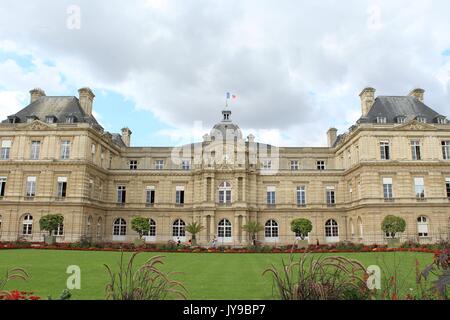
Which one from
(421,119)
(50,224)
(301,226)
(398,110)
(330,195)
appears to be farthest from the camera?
(330,195)

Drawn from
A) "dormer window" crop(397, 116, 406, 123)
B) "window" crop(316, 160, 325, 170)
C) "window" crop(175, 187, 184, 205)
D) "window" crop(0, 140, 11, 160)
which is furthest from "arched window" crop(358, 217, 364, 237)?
"window" crop(0, 140, 11, 160)

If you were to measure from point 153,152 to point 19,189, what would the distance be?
1802cm

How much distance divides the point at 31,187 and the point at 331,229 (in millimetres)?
32638

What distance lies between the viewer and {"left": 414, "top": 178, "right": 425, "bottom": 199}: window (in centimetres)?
3938

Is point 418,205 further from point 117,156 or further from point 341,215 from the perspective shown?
point 117,156

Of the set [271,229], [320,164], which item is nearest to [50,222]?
[271,229]

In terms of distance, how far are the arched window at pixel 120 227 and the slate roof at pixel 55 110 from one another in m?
12.0

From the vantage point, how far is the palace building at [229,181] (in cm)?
3891

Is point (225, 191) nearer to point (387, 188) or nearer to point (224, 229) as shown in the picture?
point (224, 229)

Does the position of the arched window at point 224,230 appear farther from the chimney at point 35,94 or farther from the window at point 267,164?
the chimney at point 35,94

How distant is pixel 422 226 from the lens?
3866 cm

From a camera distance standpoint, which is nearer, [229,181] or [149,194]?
[229,181]

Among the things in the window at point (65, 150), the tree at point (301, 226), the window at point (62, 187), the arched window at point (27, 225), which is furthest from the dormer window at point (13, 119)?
the tree at point (301, 226)
